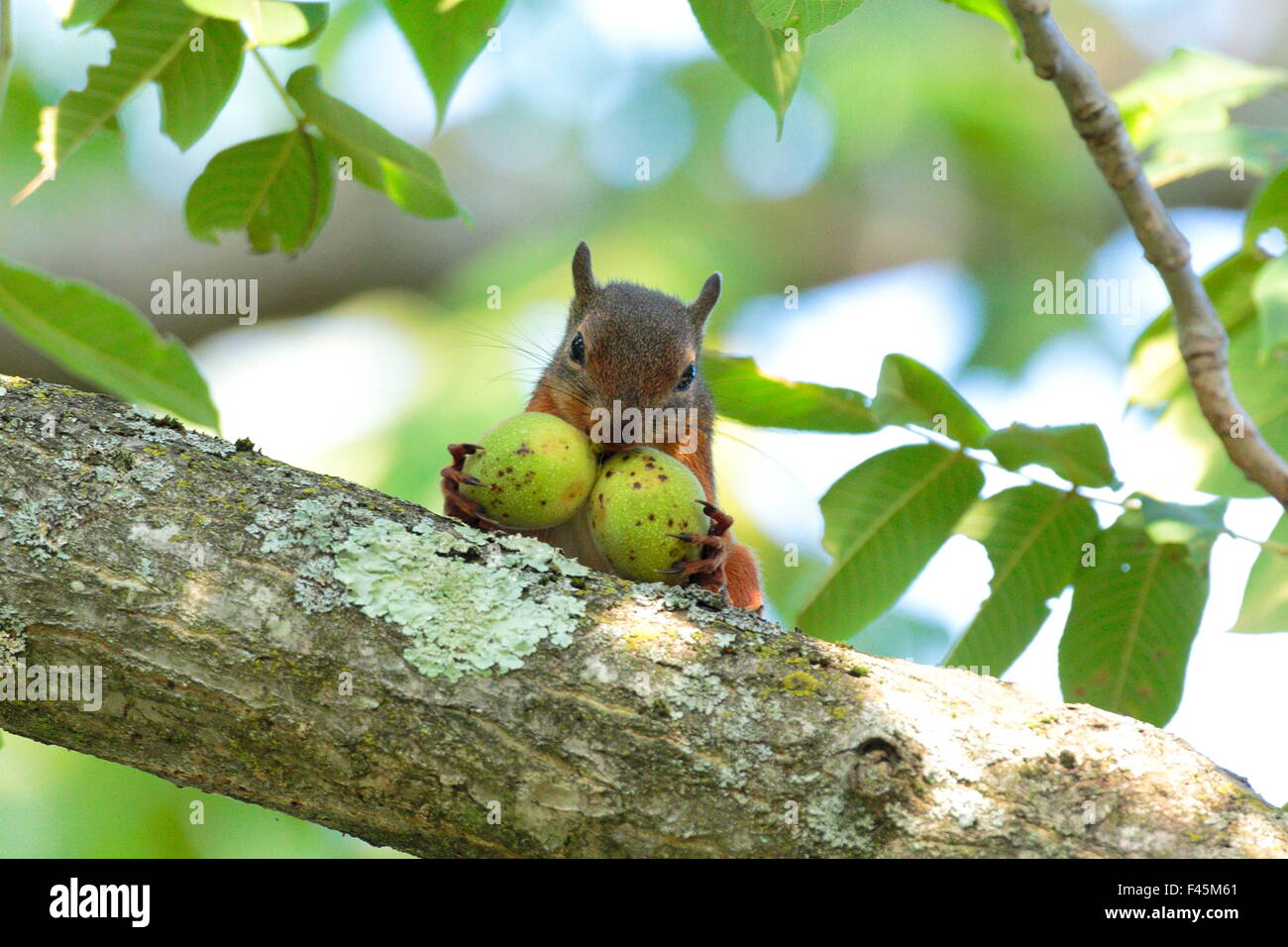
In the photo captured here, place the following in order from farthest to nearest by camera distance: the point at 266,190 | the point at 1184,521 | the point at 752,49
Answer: the point at 266,190
the point at 1184,521
the point at 752,49

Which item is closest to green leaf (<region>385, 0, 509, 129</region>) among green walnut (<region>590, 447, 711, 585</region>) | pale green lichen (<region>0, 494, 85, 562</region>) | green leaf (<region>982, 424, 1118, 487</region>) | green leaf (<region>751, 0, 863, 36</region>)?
green leaf (<region>751, 0, 863, 36</region>)

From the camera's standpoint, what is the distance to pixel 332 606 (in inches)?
96.9

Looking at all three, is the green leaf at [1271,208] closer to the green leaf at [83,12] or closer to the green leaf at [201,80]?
the green leaf at [201,80]

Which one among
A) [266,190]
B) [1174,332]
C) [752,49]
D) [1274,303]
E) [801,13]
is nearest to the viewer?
[801,13]

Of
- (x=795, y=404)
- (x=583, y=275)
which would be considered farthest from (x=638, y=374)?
(x=795, y=404)

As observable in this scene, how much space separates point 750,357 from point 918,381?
1.61 ft

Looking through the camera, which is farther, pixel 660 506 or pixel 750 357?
pixel 750 357

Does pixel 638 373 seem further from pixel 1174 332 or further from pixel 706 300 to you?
pixel 1174 332

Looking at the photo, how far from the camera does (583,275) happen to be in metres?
5.16

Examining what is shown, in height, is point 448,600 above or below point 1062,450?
below

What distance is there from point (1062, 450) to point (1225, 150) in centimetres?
95

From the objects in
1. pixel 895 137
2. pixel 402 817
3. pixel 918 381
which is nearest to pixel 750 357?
pixel 918 381

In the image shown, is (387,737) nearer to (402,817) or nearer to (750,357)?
(402,817)

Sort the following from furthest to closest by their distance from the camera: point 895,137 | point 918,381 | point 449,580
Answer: point 895,137 < point 918,381 < point 449,580
